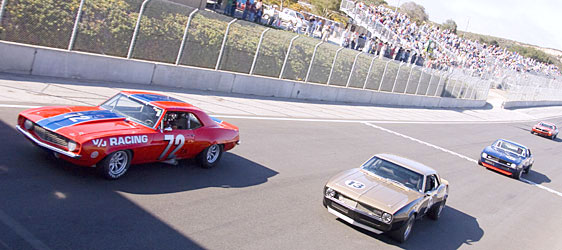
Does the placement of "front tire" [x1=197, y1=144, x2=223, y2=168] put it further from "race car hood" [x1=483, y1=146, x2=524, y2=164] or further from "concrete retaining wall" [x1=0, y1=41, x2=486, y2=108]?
"race car hood" [x1=483, y1=146, x2=524, y2=164]

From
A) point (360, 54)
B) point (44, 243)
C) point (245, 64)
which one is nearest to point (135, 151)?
point (44, 243)

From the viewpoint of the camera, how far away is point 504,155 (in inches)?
703

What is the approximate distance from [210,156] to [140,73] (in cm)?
781

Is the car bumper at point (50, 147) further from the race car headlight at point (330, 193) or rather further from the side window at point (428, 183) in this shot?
the side window at point (428, 183)

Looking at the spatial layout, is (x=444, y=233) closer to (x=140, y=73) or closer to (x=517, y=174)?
(x=517, y=174)

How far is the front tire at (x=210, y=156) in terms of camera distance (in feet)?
30.7

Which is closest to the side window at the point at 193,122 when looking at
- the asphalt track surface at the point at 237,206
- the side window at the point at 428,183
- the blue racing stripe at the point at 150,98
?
the blue racing stripe at the point at 150,98

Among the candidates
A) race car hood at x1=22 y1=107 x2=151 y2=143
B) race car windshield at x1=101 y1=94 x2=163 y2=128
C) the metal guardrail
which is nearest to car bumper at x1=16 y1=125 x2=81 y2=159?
A: race car hood at x1=22 y1=107 x2=151 y2=143

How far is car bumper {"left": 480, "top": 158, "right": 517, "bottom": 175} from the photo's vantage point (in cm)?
1744

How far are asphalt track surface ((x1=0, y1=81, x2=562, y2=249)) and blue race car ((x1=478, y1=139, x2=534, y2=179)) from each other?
1.74m

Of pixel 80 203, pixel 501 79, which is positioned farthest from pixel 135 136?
pixel 501 79

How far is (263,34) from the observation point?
20.4 metres

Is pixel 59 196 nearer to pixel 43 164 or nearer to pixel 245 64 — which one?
pixel 43 164

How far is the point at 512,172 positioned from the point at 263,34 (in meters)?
10.9
